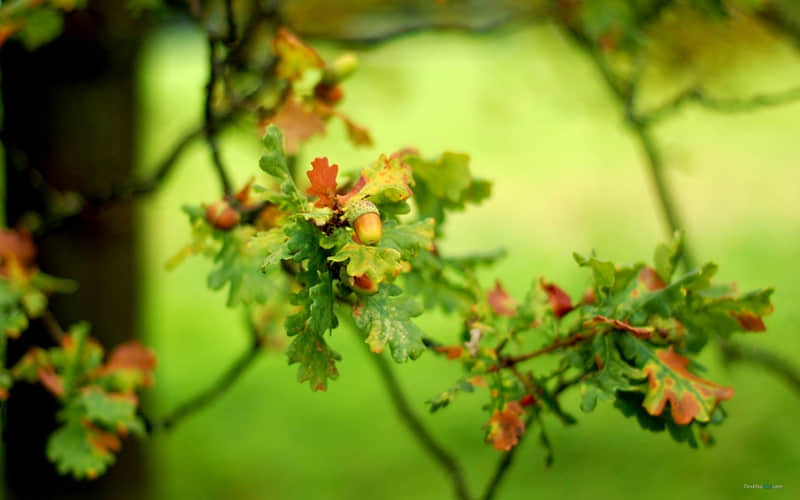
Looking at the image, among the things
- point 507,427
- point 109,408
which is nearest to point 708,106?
point 507,427

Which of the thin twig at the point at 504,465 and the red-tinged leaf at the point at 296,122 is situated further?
the red-tinged leaf at the point at 296,122

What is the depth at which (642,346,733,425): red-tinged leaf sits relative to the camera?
0.95 m

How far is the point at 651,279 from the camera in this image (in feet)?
3.46

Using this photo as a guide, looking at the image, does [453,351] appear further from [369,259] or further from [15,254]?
[15,254]

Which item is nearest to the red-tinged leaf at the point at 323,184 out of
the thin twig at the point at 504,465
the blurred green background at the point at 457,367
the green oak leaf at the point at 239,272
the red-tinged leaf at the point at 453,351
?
the green oak leaf at the point at 239,272

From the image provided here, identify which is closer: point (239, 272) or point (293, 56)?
point (239, 272)

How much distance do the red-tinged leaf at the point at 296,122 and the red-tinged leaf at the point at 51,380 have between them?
1.64 ft

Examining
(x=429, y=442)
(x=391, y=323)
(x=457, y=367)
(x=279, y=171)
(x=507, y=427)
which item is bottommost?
(x=457, y=367)

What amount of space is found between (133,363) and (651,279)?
83cm

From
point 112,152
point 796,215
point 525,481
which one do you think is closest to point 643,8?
point 112,152

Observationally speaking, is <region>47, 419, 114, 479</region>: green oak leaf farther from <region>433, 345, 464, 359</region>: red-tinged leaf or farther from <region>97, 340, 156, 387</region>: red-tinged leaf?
<region>433, 345, 464, 359</region>: red-tinged leaf

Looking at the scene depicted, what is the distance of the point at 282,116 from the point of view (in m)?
1.23

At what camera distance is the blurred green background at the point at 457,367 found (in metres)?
3.67

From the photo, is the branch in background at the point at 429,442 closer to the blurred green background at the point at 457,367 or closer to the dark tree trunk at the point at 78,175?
the blurred green background at the point at 457,367
